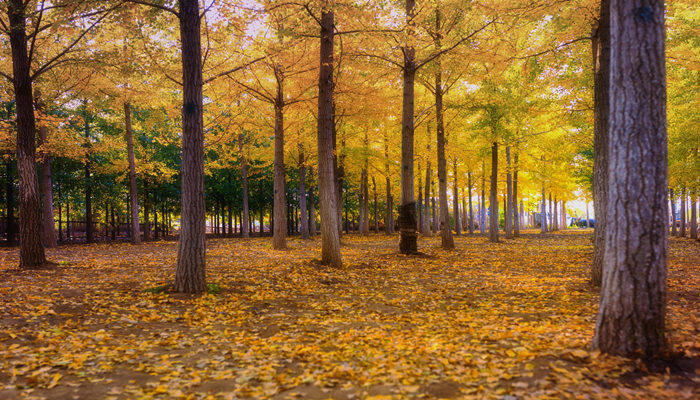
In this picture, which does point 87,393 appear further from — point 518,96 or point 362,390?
point 518,96

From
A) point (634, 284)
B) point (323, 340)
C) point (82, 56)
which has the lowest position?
point (323, 340)

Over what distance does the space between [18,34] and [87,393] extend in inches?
398

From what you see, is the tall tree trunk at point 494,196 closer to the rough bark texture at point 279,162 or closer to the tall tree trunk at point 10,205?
the rough bark texture at point 279,162

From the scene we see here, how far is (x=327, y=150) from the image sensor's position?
34.6ft

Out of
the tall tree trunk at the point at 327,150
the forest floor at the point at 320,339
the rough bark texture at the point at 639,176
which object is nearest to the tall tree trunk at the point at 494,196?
the forest floor at the point at 320,339

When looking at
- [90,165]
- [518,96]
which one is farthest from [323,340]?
[90,165]

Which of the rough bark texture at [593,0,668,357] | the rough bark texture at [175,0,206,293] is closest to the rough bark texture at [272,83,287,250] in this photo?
the rough bark texture at [175,0,206,293]

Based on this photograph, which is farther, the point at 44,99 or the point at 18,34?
the point at 44,99

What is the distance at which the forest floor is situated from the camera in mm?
3555

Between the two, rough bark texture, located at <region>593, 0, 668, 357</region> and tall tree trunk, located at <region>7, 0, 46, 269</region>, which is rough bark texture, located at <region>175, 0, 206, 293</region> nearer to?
tall tree trunk, located at <region>7, 0, 46, 269</region>

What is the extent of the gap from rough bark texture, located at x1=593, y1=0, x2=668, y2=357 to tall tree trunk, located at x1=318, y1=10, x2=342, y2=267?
7327 mm

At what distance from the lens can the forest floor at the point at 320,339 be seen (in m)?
3.55

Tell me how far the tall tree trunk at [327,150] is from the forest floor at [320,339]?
4.66 ft

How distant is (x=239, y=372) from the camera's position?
161 inches
